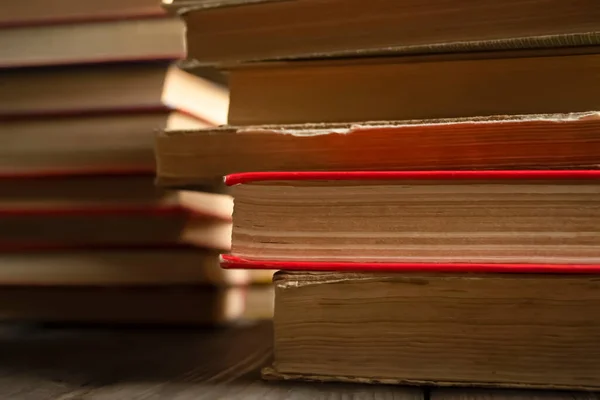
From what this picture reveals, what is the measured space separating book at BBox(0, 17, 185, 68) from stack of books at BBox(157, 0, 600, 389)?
0.18 m

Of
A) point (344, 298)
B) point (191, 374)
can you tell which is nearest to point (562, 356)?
point (344, 298)

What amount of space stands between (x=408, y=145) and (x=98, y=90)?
1.22ft

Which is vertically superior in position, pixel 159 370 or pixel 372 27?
pixel 372 27

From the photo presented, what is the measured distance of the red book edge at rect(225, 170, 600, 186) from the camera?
433 mm

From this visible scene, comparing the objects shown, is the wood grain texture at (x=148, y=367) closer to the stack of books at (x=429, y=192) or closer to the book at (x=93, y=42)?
the stack of books at (x=429, y=192)

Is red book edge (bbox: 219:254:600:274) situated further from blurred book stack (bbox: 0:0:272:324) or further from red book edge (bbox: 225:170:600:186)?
blurred book stack (bbox: 0:0:272:324)

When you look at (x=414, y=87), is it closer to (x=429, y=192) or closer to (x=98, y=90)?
(x=429, y=192)

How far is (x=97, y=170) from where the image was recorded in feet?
2.27

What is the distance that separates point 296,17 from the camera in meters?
0.53

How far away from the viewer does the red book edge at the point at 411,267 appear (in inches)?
17.0

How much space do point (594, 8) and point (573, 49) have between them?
0.10 feet

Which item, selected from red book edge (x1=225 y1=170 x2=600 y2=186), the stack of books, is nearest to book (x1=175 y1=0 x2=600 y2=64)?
the stack of books

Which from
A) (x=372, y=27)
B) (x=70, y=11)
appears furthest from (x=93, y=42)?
(x=372, y=27)

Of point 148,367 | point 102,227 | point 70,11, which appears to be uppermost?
point 70,11
